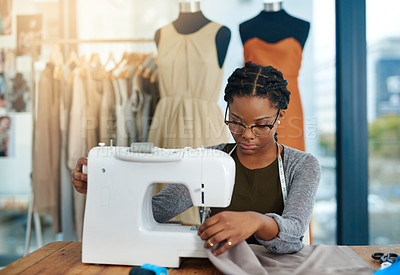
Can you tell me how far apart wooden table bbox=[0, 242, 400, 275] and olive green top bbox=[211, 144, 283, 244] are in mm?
311

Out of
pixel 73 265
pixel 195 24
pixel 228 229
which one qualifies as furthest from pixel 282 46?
pixel 73 265

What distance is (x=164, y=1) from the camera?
94.9 inches

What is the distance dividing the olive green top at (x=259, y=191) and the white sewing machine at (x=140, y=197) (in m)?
0.32

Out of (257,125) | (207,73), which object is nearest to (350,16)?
(207,73)

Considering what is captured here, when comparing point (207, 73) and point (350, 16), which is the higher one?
point (350, 16)

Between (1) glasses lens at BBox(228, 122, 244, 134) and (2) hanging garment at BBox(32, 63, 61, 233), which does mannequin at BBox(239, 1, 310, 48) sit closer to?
(1) glasses lens at BBox(228, 122, 244, 134)

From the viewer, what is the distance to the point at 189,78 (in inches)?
83.3

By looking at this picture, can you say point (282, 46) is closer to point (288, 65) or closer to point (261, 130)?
point (288, 65)

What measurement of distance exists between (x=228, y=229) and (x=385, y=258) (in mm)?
444

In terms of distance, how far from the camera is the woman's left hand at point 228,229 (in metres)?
0.93

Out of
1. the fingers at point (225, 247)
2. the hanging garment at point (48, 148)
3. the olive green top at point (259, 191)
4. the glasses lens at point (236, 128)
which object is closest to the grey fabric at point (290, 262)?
the fingers at point (225, 247)

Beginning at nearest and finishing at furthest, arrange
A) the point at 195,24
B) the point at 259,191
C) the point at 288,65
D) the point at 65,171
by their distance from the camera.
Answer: the point at 259,191
the point at 288,65
the point at 195,24
the point at 65,171

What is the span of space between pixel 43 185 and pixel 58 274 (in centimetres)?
141

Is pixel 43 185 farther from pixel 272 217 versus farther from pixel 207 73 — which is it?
pixel 272 217
